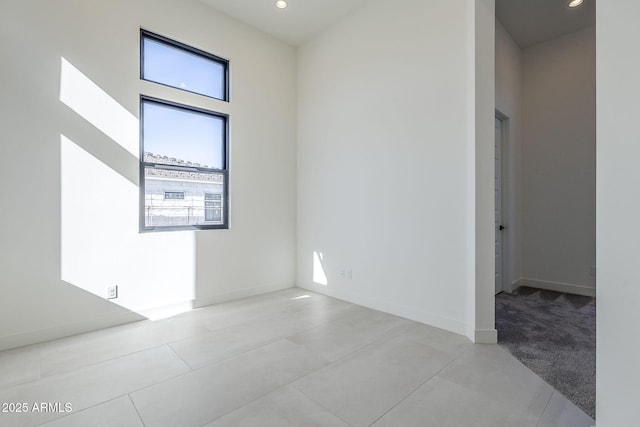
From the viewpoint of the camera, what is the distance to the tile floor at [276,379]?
5.43ft

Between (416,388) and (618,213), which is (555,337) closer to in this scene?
(416,388)

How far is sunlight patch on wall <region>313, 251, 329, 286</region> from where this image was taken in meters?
4.18

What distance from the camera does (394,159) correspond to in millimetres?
3326

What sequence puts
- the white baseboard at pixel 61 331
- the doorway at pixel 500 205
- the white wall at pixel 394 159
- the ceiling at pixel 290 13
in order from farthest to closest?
1. the doorway at pixel 500 205
2. the ceiling at pixel 290 13
3. the white wall at pixel 394 159
4. the white baseboard at pixel 61 331

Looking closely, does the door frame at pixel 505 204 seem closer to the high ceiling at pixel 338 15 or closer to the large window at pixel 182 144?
the high ceiling at pixel 338 15

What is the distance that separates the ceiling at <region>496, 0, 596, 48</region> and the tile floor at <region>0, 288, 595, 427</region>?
3.92 metres

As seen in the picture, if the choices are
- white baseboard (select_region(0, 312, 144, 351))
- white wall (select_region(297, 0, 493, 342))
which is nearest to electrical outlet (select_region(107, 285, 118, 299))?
white baseboard (select_region(0, 312, 144, 351))

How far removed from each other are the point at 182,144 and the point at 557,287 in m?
5.42

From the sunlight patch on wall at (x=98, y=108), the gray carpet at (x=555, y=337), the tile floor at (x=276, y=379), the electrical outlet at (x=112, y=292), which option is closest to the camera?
the tile floor at (x=276, y=379)

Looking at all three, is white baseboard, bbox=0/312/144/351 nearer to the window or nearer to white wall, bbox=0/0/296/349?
white wall, bbox=0/0/296/349

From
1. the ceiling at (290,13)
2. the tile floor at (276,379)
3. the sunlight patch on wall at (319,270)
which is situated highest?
the ceiling at (290,13)

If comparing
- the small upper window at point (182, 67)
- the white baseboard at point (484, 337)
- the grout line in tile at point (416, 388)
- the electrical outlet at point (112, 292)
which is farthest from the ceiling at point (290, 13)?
the grout line in tile at point (416, 388)

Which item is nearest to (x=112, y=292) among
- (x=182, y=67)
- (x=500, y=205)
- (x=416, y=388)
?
(x=182, y=67)

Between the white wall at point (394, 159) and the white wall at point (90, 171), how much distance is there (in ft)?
3.44
